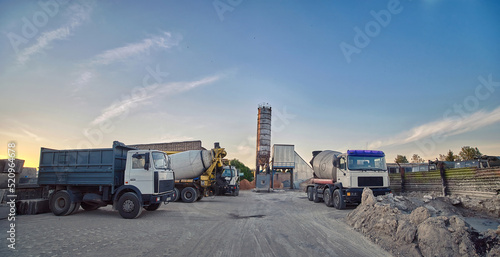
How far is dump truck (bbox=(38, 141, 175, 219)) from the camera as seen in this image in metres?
10.9

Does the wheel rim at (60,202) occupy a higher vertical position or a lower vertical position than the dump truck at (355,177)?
lower

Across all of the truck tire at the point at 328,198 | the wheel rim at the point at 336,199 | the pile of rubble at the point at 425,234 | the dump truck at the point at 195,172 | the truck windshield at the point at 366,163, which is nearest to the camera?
the pile of rubble at the point at 425,234

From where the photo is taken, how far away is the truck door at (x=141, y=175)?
430 inches

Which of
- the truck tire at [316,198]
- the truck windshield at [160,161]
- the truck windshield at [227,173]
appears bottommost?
the truck tire at [316,198]

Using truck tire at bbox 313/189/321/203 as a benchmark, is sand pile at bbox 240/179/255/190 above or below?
below

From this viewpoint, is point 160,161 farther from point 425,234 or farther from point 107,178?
point 425,234

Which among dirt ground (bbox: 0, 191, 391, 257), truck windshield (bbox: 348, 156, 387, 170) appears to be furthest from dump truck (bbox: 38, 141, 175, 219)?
truck windshield (bbox: 348, 156, 387, 170)

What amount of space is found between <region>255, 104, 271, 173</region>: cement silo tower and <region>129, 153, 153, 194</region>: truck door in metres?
35.7

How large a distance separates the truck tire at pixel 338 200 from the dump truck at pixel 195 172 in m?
8.48

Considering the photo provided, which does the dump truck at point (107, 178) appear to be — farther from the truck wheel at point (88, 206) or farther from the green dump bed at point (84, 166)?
the truck wheel at point (88, 206)

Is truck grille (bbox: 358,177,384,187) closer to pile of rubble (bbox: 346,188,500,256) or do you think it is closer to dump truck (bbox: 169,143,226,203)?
pile of rubble (bbox: 346,188,500,256)

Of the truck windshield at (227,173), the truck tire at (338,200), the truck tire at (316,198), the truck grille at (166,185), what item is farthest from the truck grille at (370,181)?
the truck windshield at (227,173)

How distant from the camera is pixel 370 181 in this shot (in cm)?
1417

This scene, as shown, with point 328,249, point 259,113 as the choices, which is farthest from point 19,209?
point 259,113
